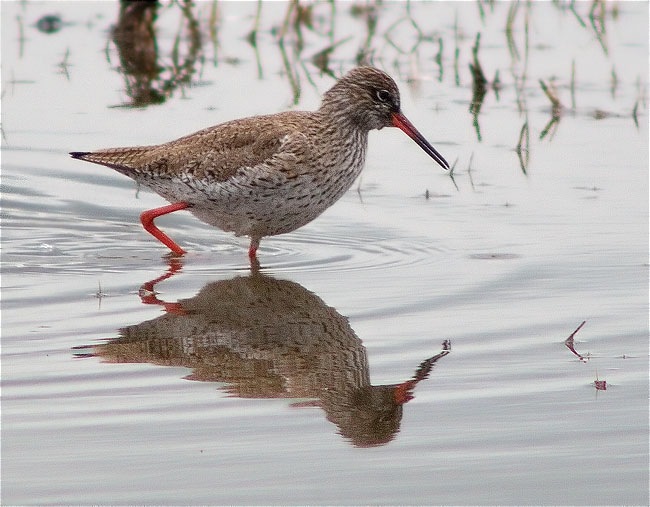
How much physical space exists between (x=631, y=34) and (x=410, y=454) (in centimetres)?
1131

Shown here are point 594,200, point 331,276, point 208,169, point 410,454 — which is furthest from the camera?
point 594,200

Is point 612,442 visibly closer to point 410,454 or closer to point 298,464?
point 410,454

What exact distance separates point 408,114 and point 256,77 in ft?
6.64

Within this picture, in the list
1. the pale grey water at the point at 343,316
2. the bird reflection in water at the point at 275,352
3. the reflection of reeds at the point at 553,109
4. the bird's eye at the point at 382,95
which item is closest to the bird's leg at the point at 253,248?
the pale grey water at the point at 343,316

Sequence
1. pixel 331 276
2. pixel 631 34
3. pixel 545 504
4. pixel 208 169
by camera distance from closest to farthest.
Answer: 1. pixel 545 504
2. pixel 331 276
3. pixel 208 169
4. pixel 631 34

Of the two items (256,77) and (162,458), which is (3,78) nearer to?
(256,77)

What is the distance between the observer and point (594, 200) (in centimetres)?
902

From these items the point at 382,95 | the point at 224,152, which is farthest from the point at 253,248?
the point at 382,95

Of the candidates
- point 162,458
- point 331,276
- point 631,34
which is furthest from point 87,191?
point 631,34

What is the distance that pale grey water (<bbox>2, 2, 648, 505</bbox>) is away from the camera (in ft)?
14.8

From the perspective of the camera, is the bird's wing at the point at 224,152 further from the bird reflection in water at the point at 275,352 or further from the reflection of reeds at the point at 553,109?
the reflection of reeds at the point at 553,109

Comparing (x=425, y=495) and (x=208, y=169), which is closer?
(x=425, y=495)

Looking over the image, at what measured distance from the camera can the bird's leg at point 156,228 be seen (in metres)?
8.13

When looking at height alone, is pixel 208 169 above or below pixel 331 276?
above
